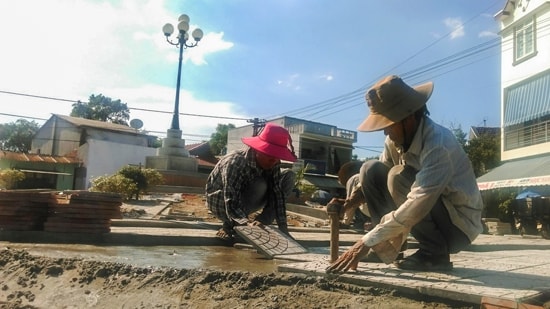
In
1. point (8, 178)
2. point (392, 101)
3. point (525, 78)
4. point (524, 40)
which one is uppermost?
point (524, 40)

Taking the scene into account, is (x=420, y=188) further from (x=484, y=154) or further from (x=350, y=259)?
(x=484, y=154)

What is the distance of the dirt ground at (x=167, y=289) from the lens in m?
2.29

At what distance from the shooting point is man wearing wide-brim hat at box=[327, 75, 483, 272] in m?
2.47

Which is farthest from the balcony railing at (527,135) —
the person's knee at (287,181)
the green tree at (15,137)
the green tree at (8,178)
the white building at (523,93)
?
the green tree at (15,137)

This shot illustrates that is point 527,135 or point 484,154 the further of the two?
point 484,154

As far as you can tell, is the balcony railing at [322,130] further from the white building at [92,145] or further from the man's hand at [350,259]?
the man's hand at [350,259]

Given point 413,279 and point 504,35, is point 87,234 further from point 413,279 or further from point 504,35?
point 504,35

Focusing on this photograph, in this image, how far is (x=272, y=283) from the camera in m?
2.56

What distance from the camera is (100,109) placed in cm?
5153

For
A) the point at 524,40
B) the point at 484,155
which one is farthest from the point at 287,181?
the point at 484,155

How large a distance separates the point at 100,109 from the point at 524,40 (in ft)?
144

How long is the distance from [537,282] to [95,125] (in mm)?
36541

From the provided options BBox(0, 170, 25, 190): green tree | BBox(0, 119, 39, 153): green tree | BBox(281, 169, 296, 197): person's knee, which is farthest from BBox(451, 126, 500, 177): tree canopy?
BBox(0, 119, 39, 153): green tree

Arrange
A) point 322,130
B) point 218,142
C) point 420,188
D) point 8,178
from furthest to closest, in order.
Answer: point 218,142 → point 322,130 → point 8,178 → point 420,188
